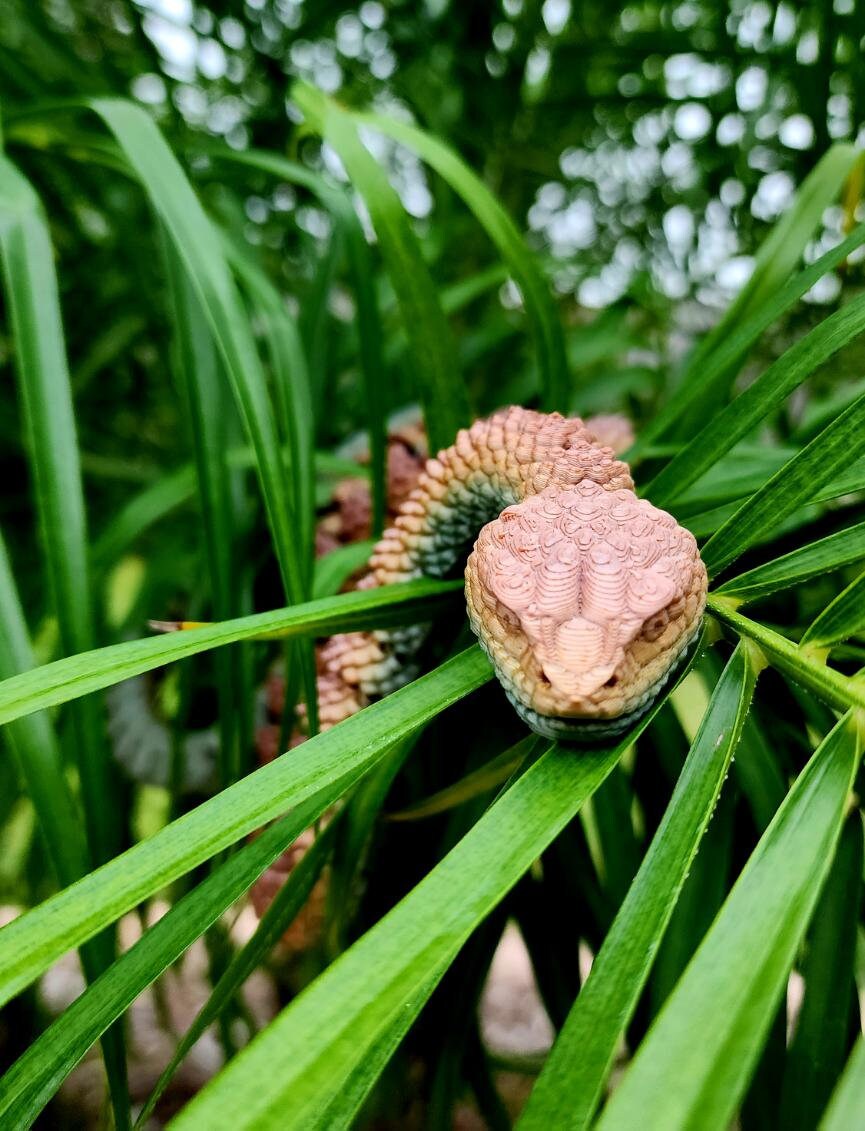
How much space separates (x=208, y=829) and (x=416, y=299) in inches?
16.7

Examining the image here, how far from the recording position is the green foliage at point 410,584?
287 mm

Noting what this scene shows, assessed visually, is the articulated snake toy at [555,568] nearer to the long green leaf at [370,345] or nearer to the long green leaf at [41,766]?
the long green leaf at [370,345]

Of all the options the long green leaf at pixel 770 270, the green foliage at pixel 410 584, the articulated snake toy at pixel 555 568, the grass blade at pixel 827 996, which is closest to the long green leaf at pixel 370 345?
the green foliage at pixel 410 584

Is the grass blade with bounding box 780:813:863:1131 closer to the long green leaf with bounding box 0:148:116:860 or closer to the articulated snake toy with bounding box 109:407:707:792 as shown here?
the articulated snake toy with bounding box 109:407:707:792

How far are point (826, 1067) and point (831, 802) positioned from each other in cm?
25

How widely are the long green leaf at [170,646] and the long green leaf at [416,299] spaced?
192mm

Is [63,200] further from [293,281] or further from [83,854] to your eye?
[83,854]

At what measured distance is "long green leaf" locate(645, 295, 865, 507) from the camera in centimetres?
46

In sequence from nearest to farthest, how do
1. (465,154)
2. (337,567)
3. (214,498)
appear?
(214,498), (337,567), (465,154)

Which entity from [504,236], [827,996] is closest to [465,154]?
[504,236]

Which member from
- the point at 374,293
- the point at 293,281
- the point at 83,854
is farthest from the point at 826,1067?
the point at 293,281

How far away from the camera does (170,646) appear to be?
358mm

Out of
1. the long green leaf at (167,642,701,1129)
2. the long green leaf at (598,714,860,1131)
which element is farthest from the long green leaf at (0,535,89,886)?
the long green leaf at (598,714,860,1131)

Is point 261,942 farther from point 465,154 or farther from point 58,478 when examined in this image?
point 465,154
